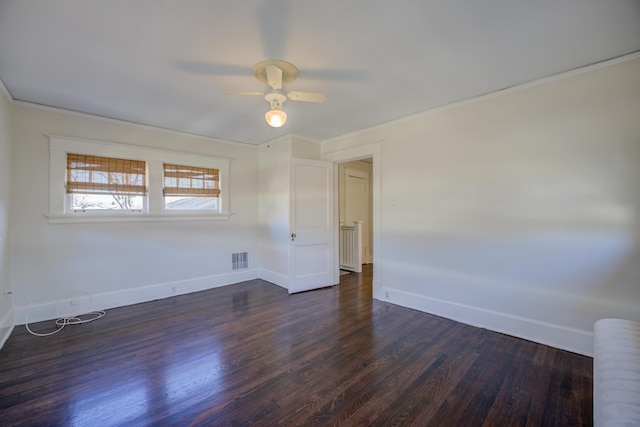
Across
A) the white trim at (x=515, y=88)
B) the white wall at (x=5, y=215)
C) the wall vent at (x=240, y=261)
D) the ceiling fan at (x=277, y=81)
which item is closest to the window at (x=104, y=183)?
the white wall at (x=5, y=215)

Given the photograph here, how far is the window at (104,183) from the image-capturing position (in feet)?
11.1

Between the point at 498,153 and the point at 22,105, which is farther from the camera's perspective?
the point at 22,105

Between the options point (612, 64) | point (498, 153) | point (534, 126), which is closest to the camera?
point (612, 64)

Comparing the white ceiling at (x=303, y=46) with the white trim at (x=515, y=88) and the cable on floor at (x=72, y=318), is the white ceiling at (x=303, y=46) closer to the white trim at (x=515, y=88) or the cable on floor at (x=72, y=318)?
the white trim at (x=515, y=88)

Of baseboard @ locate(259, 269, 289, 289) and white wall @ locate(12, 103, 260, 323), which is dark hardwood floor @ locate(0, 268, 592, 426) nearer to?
white wall @ locate(12, 103, 260, 323)

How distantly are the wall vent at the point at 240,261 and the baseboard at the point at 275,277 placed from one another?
1.11 feet

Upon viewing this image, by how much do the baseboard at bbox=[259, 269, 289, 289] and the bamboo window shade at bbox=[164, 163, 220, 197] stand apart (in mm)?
1639

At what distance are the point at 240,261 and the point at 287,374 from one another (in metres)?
2.99

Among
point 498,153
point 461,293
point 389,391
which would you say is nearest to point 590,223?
point 498,153

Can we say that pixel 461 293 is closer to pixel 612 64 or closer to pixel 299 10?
pixel 612 64

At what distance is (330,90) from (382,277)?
2.57 m

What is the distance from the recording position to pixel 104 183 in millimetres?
3566

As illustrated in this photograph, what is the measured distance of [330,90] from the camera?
2.80 metres

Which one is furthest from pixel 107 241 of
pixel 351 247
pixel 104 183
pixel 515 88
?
pixel 515 88
